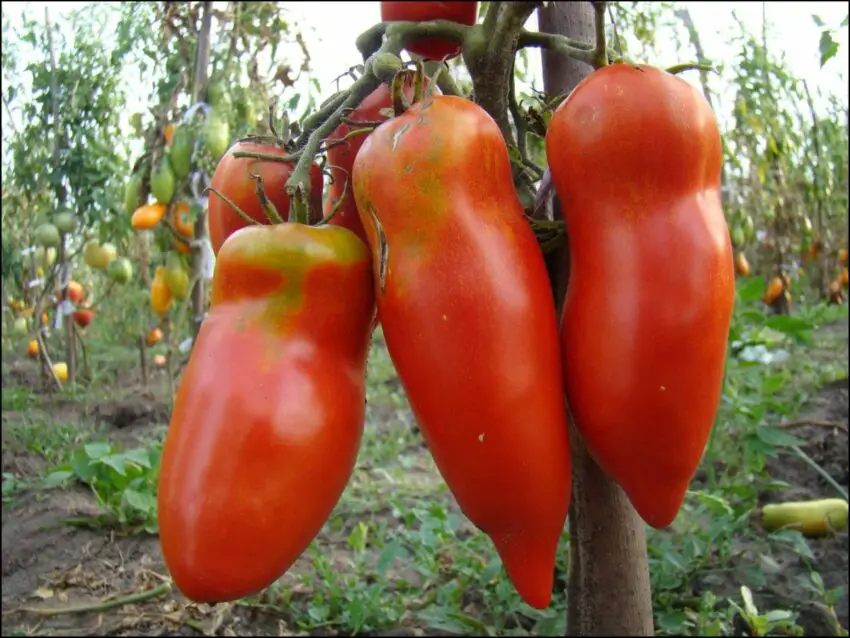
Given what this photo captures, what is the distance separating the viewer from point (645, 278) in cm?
57

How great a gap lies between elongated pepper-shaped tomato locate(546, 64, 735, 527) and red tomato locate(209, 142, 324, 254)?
0.25 m

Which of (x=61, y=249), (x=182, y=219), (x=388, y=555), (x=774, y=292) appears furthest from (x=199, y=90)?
(x=774, y=292)

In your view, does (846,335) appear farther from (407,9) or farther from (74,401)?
(407,9)

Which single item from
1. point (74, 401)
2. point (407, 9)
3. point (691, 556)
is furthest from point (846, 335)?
point (407, 9)

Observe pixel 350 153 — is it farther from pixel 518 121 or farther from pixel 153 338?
pixel 153 338

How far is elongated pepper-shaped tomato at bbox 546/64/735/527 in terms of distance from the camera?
0.56m

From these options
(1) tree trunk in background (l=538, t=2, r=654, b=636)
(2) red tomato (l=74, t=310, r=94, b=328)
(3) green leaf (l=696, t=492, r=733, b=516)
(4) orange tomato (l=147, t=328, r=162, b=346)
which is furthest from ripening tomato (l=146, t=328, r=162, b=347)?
(1) tree trunk in background (l=538, t=2, r=654, b=636)

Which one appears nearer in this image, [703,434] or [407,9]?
[703,434]

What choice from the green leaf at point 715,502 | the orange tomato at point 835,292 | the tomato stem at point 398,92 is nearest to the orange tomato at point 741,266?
the orange tomato at point 835,292

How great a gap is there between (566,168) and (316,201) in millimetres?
247

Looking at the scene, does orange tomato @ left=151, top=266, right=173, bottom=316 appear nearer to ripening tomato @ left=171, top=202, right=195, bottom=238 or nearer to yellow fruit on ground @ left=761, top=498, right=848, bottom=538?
ripening tomato @ left=171, top=202, right=195, bottom=238

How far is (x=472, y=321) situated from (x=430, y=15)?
1.29ft

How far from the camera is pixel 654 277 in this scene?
1.86 ft

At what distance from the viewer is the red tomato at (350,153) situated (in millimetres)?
740
